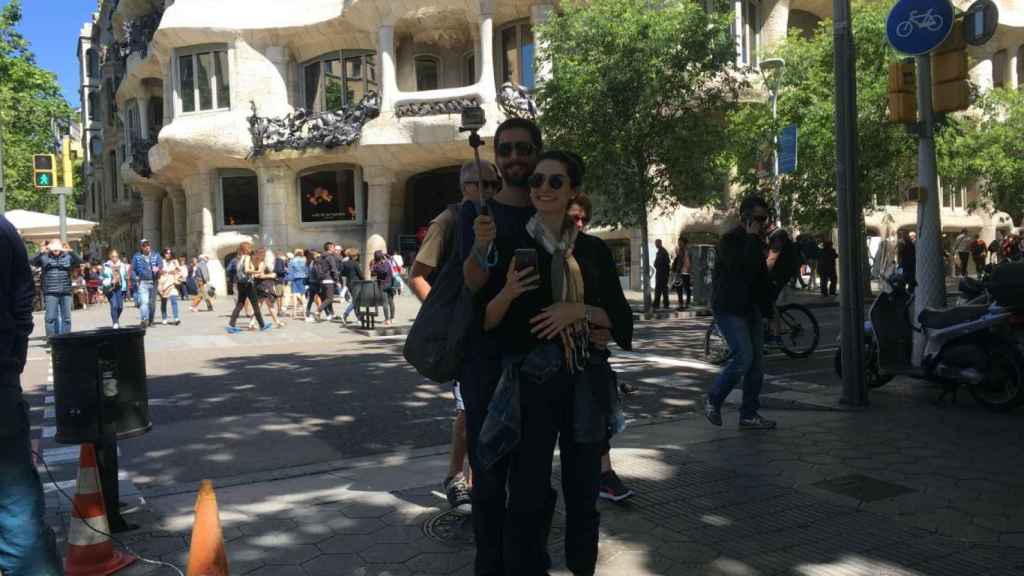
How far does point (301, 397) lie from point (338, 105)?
75.7ft

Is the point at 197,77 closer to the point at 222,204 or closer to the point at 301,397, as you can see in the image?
the point at 222,204

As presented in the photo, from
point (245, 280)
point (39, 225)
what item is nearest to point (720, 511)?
point (245, 280)

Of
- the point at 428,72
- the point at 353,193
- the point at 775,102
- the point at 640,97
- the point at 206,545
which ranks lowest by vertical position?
the point at 206,545

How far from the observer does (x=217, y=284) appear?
96.0 ft

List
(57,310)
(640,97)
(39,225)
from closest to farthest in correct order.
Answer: (57,310) → (640,97) → (39,225)

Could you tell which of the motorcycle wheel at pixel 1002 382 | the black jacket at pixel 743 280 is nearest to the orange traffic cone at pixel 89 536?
the black jacket at pixel 743 280

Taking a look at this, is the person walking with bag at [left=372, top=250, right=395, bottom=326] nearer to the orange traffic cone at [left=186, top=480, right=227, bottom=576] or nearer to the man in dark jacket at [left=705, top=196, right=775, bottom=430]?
the man in dark jacket at [left=705, top=196, right=775, bottom=430]

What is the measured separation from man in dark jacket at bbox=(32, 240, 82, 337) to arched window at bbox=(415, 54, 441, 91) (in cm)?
1876

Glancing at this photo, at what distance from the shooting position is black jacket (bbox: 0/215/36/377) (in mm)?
2959

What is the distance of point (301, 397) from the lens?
26.8 feet

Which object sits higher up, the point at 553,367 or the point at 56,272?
the point at 56,272

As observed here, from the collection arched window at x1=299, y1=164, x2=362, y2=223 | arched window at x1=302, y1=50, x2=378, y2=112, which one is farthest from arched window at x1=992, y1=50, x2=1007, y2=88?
arched window at x1=299, y1=164, x2=362, y2=223

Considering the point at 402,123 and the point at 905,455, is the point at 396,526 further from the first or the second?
the point at 402,123

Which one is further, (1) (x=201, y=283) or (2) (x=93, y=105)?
(2) (x=93, y=105)
